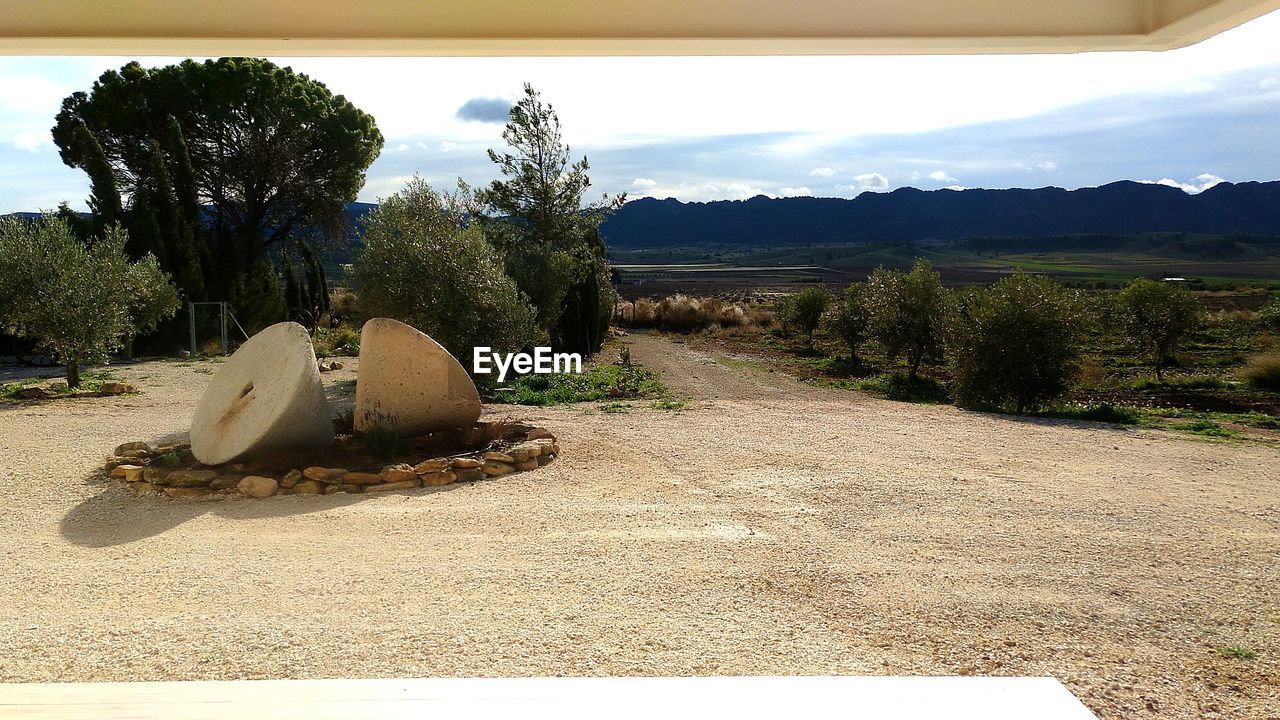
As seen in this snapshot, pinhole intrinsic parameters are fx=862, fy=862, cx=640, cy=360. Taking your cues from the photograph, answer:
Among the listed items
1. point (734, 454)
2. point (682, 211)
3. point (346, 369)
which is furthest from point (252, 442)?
point (682, 211)

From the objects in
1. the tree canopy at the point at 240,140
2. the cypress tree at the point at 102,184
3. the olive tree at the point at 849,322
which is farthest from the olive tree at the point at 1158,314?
the cypress tree at the point at 102,184

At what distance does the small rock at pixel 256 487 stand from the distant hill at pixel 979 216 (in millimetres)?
100109

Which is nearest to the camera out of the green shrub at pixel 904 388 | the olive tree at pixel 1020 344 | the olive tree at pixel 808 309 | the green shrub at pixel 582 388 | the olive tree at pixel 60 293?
the olive tree at pixel 60 293

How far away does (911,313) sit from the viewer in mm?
21109

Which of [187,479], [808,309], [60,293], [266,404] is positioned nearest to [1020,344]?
[266,404]

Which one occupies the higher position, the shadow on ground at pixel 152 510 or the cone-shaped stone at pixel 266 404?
the cone-shaped stone at pixel 266 404

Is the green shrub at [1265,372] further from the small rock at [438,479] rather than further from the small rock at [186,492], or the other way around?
the small rock at [186,492]

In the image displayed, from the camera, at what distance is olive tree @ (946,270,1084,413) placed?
46.9 feet

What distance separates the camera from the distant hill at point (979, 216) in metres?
104

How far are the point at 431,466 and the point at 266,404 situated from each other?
170 centimetres

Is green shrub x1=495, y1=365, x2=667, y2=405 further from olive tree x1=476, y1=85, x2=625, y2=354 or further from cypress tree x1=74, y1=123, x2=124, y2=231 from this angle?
cypress tree x1=74, y1=123, x2=124, y2=231

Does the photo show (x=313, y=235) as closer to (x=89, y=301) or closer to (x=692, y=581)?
(x=89, y=301)

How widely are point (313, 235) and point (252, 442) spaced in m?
24.8

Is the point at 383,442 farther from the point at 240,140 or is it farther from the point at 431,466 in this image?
the point at 240,140
